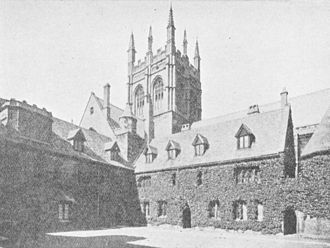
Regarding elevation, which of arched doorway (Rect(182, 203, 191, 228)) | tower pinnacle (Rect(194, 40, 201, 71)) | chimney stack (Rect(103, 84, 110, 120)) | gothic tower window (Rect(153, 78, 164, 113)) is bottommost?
arched doorway (Rect(182, 203, 191, 228))

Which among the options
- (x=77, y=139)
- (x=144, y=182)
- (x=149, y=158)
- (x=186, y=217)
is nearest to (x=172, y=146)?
(x=149, y=158)

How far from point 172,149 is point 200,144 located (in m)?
3.12

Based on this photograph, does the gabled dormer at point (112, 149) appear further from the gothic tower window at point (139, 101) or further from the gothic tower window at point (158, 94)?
the gothic tower window at point (139, 101)

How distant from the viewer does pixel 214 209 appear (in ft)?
96.7

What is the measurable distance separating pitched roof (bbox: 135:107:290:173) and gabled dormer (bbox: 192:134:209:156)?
1.31ft

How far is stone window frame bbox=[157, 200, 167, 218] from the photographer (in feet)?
108

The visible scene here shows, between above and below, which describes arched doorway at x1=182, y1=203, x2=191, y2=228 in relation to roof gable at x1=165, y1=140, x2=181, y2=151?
below

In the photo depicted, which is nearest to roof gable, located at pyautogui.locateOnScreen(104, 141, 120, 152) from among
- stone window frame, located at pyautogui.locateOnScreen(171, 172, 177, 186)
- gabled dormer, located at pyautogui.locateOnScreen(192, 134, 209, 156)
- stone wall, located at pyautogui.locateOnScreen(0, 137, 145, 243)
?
stone wall, located at pyautogui.locateOnScreen(0, 137, 145, 243)

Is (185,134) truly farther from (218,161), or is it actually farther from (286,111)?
(286,111)

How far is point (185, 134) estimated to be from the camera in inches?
1426

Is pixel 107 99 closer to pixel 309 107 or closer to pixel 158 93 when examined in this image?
pixel 158 93

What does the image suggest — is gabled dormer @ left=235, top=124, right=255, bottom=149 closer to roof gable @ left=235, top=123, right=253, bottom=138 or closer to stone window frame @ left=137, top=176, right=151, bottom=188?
roof gable @ left=235, top=123, right=253, bottom=138

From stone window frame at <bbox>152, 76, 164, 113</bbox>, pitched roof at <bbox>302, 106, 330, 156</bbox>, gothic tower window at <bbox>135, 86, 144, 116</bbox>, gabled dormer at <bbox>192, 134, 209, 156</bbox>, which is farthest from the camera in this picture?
gothic tower window at <bbox>135, 86, 144, 116</bbox>

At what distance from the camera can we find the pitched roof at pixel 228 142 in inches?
1109
